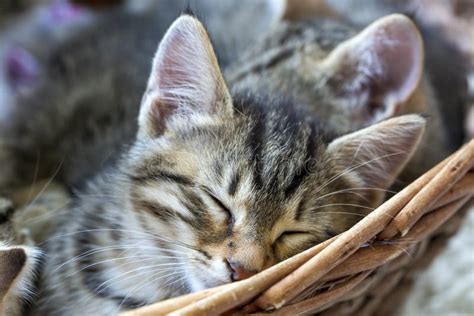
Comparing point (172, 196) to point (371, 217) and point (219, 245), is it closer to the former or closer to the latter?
point (219, 245)

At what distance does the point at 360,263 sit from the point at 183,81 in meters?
0.43

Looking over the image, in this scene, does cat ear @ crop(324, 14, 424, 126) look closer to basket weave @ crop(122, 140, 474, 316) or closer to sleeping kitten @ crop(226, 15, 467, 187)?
sleeping kitten @ crop(226, 15, 467, 187)

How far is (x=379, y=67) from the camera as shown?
1.34 m

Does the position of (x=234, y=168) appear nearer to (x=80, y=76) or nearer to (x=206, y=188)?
(x=206, y=188)

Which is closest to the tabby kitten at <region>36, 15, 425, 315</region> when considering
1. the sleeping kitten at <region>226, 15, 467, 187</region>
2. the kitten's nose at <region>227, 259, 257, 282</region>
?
the kitten's nose at <region>227, 259, 257, 282</region>

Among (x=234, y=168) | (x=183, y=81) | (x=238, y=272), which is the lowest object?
(x=238, y=272)

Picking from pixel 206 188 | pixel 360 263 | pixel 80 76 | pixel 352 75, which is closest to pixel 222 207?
pixel 206 188

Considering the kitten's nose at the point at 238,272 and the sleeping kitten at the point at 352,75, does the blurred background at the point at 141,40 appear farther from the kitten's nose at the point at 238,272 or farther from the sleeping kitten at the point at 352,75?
the kitten's nose at the point at 238,272

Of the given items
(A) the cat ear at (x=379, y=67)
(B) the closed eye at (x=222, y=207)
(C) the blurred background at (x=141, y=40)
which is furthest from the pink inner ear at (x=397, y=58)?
(B) the closed eye at (x=222, y=207)

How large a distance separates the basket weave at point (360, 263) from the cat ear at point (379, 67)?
329 millimetres

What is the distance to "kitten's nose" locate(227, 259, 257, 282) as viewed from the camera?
0.88 metres

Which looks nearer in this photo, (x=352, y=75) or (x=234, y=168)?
(x=234, y=168)

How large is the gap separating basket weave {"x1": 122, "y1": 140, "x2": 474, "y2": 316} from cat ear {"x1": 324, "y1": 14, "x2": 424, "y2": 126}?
0.33 meters

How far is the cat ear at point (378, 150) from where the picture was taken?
1000 millimetres
